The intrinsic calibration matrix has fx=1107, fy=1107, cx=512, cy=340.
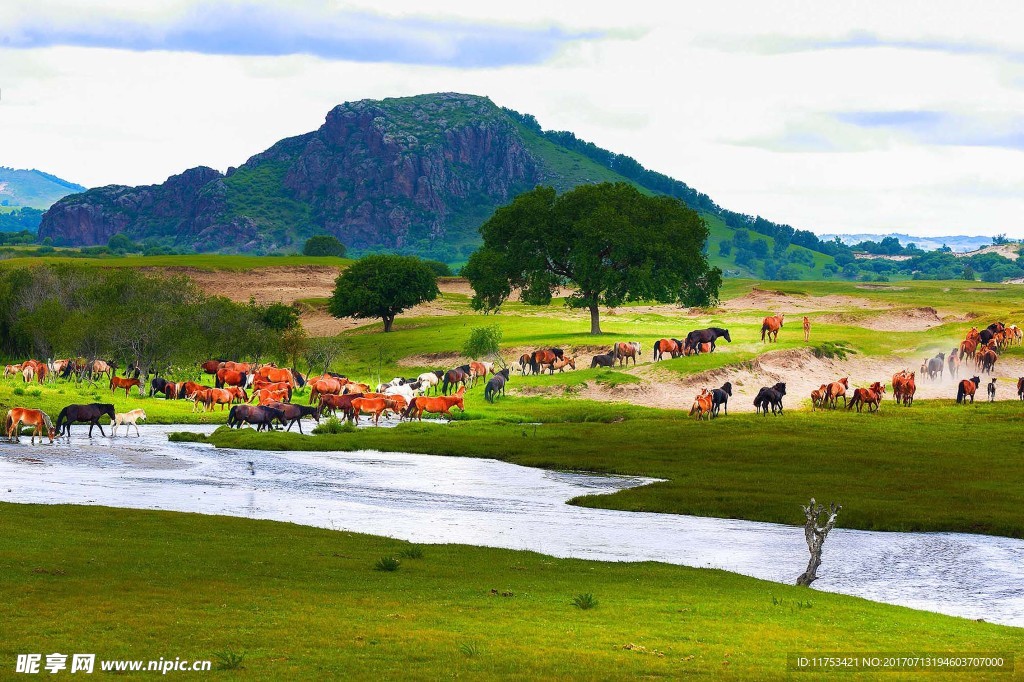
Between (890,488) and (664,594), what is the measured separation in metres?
20.8

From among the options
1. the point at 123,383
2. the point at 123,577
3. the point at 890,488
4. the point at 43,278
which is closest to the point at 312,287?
the point at 43,278

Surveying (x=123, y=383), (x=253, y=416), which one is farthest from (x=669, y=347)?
(x=123, y=383)

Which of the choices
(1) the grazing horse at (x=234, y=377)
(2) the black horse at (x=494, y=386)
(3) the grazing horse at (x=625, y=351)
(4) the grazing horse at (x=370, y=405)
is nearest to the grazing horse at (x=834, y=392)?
(3) the grazing horse at (x=625, y=351)

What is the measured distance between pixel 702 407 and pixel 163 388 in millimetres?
36123

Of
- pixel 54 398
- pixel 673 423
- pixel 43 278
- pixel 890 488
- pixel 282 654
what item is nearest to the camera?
pixel 282 654

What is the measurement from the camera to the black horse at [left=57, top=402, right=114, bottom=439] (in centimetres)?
5478

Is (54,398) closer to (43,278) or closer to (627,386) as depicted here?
(627,386)

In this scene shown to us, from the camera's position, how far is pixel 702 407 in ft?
194

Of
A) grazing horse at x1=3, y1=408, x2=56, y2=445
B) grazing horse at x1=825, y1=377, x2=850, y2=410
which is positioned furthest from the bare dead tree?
grazing horse at x1=825, y1=377, x2=850, y2=410

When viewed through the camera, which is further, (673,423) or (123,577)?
(673,423)

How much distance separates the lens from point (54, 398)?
218 ft

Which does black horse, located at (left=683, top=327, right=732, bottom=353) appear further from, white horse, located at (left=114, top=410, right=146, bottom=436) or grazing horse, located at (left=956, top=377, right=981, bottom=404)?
white horse, located at (left=114, top=410, right=146, bottom=436)

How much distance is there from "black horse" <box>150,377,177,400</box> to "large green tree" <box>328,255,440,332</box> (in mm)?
38013

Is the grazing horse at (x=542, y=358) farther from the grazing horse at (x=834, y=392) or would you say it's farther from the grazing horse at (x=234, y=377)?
the grazing horse at (x=834, y=392)
